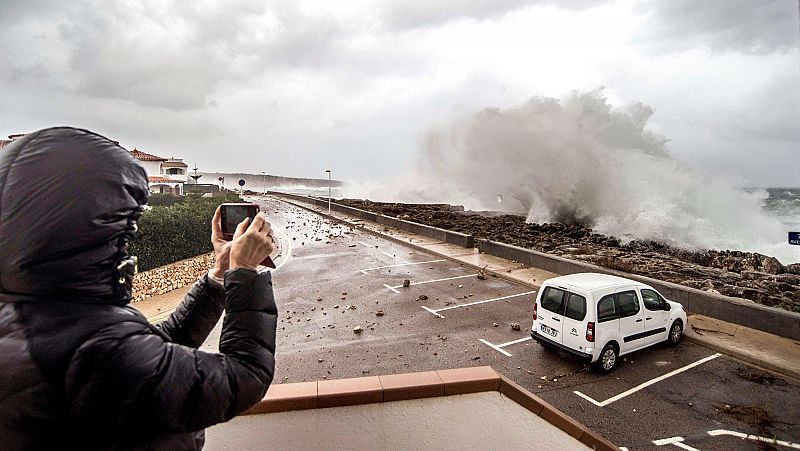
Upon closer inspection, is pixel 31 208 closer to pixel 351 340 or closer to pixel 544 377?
pixel 544 377

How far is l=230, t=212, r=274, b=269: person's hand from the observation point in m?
1.63

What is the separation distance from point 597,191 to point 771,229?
12278 mm

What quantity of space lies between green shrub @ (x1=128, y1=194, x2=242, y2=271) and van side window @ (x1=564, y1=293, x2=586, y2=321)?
11172mm

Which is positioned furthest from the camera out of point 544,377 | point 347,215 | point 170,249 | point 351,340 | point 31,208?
point 347,215

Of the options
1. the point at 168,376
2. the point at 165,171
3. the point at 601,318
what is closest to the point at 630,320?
the point at 601,318

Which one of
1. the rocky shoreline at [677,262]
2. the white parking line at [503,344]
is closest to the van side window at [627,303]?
the white parking line at [503,344]

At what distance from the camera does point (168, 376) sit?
1.31 meters

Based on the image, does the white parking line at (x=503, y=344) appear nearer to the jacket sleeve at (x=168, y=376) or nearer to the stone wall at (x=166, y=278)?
the jacket sleeve at (x=168, y=376)

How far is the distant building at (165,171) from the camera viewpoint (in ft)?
124

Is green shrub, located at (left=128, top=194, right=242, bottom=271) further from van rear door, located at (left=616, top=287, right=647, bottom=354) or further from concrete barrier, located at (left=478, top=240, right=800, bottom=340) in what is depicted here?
concrete barrier, located at (left=478, top=240, right=800, bottom=340)

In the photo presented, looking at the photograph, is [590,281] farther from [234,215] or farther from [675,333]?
[234,215]

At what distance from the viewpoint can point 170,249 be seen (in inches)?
548

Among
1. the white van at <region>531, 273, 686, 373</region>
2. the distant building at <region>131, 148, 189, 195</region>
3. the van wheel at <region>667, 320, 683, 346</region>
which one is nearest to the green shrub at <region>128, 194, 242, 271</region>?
the white van at <region>531, 273, 686, 373</region>

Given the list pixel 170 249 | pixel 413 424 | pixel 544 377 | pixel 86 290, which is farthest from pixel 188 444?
pixel 170 249
